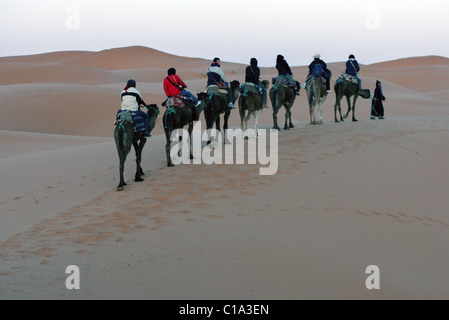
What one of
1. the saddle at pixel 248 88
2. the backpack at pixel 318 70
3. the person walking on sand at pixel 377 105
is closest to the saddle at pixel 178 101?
the saddle at pixel 248 88

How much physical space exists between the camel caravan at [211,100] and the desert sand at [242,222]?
3.34 feet

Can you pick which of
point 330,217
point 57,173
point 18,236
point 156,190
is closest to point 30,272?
point 18,236

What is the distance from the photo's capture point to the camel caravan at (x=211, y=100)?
33.7 ft

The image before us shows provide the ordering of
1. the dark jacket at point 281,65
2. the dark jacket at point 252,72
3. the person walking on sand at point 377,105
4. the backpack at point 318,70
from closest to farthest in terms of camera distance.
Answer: the dark jacket at point 252,72 < the dark jacket at point 281,65 < the backpack at point 318,70 < the person walking on sand at point 377,105

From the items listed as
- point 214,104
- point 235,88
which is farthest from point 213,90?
point 235,88

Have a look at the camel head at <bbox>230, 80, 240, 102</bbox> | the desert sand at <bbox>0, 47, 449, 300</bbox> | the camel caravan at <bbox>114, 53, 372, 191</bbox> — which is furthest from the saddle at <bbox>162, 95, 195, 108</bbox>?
the camel head at <bbox>230, 80, 240, 102</bbox>

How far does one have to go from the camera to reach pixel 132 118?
10242mm

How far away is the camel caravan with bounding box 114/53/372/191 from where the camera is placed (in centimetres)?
1027

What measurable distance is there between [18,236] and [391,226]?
20.7 ft

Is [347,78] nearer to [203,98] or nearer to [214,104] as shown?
[214,104]

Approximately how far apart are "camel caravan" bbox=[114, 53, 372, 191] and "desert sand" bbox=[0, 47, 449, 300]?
1017 millimetres

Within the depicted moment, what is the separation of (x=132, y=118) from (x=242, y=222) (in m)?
3.53

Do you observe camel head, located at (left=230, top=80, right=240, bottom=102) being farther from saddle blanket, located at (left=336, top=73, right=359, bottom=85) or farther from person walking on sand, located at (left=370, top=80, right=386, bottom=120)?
person walking on sand, located at (left=370, top=80, right=386, bottom=120)

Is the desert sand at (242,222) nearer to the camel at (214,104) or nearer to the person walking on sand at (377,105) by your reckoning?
the camel at (214,104)
